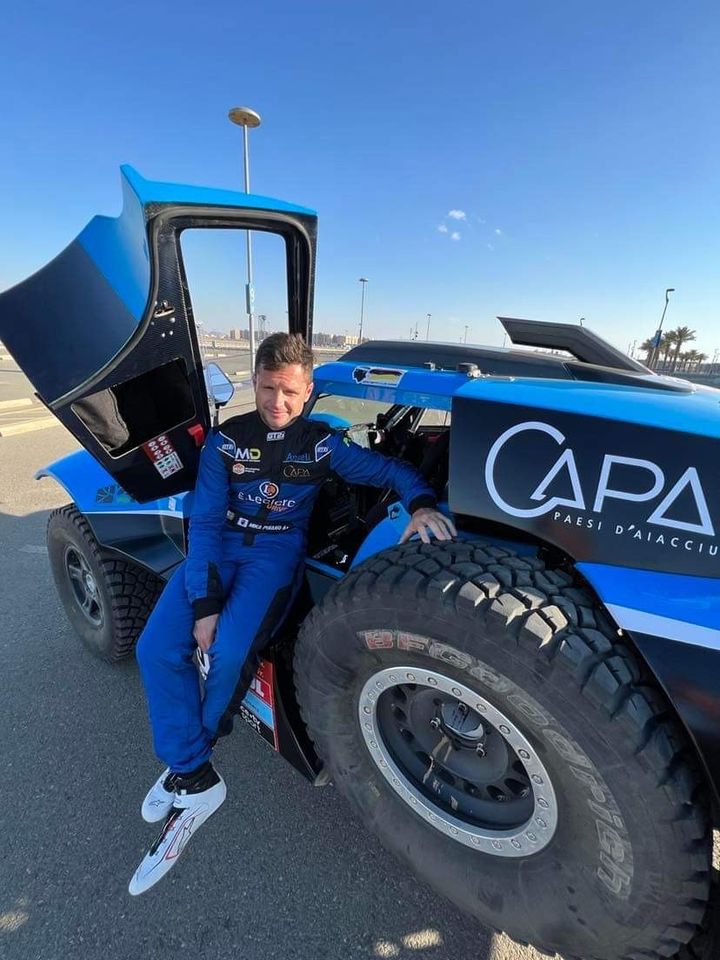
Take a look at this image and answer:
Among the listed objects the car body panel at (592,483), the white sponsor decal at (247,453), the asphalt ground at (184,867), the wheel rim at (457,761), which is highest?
the car body panel at (592,483)

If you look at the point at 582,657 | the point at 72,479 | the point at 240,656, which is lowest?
the point at 240,656

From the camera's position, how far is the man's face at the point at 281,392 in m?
1.94

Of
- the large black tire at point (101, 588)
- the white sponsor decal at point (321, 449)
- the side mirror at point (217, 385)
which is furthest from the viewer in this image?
the large black tire at point (101, 588)

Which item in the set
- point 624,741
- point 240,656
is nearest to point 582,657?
point 624,741

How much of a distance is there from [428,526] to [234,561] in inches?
36.0

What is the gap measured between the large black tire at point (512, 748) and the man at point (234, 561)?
328 millimetres

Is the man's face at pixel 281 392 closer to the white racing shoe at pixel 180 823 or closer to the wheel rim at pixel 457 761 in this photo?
the wheel rim at pixel 457 761

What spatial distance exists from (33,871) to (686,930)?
204 centimetres

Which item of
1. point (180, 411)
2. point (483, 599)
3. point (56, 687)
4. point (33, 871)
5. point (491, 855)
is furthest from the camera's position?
point (56, 687)

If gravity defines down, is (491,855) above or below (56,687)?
above

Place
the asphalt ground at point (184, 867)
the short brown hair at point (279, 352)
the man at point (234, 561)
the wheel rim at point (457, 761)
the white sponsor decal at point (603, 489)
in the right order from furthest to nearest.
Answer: the short brown hair at point (279, 352)
the man at point (234, 561)
the asphalt ground at point (184, 867)
the wheel rim at point (457, 761)
the white sponsor decal at point (603, 489)

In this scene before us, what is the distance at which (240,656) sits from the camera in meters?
1.77

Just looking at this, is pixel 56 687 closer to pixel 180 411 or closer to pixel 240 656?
pixel 240 656

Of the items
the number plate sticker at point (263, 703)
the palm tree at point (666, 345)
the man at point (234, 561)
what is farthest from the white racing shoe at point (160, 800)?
the palm tree at point (666, 345)
